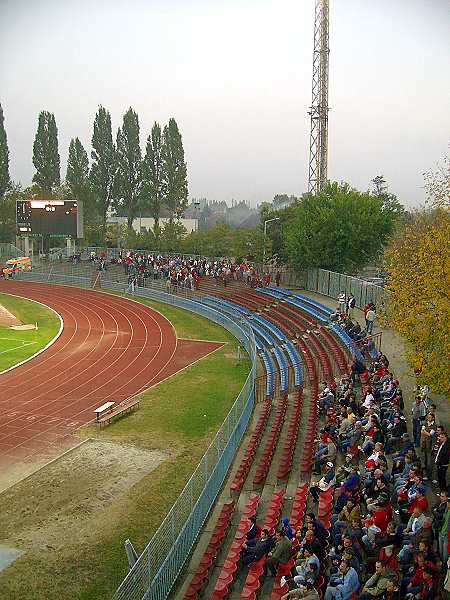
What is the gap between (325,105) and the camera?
4866cm

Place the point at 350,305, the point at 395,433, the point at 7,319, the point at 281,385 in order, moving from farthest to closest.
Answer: the point at 7,319 < the point at 350,305 < the point at 281,385 < the point at 395,433

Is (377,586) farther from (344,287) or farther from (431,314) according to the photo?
(344,287)

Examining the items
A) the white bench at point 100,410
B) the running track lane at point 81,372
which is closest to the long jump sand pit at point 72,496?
the running track lane at point 81,372

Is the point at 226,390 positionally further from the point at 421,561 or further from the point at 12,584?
the point at 421,561

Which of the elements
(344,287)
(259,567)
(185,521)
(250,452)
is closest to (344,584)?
(259,567)

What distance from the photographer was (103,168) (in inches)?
2776

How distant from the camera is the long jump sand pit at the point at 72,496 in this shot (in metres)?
12.8

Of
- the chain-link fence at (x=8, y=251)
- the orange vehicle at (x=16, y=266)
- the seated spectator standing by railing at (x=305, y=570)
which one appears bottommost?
the seated spectator standing by railing at (x=305, y=570)

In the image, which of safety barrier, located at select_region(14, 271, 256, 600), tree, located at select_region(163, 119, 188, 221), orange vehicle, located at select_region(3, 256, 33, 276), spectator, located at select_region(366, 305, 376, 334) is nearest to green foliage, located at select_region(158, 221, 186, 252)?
tree, located at select_region(163, 119, 188, 221)

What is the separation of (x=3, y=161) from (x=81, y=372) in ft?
169

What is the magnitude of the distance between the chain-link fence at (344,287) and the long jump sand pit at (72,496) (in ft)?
42.8

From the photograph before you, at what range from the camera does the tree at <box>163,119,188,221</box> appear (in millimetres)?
67750

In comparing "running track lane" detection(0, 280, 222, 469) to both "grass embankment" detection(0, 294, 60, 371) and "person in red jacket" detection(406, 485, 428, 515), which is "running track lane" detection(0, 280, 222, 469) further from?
"person in red jacket" detection(406, 485, 428, 515)

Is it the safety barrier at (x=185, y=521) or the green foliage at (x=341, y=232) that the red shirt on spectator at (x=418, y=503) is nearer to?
the safety barrier at (x=185, y=521)
